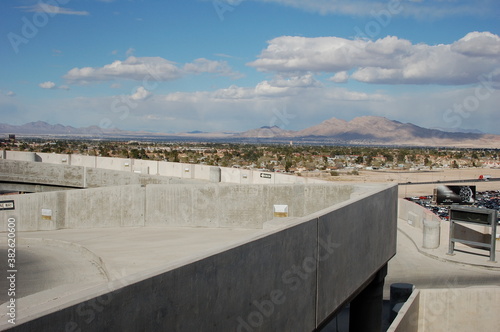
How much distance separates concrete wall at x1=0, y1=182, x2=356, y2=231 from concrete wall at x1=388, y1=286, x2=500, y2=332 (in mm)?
3151

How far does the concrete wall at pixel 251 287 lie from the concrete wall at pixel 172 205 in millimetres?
4095

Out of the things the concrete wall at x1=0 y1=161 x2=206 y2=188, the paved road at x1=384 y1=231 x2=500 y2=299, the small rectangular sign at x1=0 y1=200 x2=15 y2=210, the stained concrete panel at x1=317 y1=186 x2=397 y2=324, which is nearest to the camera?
the stained concrete panel at x1=317 y1=186 x2=397 y2=324

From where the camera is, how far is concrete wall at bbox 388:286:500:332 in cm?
1161

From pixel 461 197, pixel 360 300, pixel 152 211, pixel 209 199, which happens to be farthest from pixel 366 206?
pixel 461 197

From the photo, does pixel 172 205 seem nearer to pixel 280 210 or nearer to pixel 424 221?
pixel 280 210

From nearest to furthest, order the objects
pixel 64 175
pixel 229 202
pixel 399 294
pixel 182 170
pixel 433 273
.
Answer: pixel 399 294
pixel 229 202
pixel 433 273
pixel 182 170
pixel 64 175

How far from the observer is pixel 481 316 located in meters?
11.8

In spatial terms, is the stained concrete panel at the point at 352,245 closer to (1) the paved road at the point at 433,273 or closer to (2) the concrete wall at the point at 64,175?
(1) the paved road at the point at 433,273

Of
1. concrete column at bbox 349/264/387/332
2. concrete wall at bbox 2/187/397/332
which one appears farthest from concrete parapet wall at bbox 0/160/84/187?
concrete wall at bbox 2/187/397/332

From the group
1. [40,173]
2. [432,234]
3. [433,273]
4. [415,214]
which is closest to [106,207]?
[433,273]

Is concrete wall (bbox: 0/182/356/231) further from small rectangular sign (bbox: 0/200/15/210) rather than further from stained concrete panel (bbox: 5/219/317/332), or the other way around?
stained concrete panel (bbox: 5/219/317/332)

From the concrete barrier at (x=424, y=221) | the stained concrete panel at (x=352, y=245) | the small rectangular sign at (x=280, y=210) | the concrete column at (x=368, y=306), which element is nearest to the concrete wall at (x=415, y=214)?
the concrete barrier at (x=424, y=221)

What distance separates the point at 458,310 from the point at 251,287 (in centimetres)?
794

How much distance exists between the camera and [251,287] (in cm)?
→ 574
